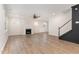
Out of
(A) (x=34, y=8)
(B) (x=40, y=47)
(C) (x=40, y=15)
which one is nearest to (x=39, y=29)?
(C) (x=40, y=15)

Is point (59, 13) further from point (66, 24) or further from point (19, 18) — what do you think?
point (19, 18)

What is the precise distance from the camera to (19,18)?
1664cm

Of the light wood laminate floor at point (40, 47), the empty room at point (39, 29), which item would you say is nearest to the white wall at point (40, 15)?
the empty room at point (39, 29)

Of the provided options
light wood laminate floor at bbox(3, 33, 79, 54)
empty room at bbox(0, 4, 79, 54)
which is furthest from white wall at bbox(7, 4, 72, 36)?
light wood laminate floor at bbox(3, 33, 79, 54)

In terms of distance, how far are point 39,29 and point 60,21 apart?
8432mm

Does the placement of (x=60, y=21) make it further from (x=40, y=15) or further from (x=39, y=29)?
(x=39, y=29)

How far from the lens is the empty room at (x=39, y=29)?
6293 millimetres

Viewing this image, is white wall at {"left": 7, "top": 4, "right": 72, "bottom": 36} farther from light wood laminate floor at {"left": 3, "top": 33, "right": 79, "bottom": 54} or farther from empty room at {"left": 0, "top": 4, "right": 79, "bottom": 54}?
light wood laminate floor at {"left": 3, "top": 33, "right": 79, "bottom": 54}

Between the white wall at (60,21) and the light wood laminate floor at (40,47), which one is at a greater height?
the white wall at (60,21)

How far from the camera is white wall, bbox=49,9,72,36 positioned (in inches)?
430

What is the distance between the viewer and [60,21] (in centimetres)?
1227

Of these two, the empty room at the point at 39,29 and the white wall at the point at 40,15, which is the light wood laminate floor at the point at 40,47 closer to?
the empty room at the point at 39,29
